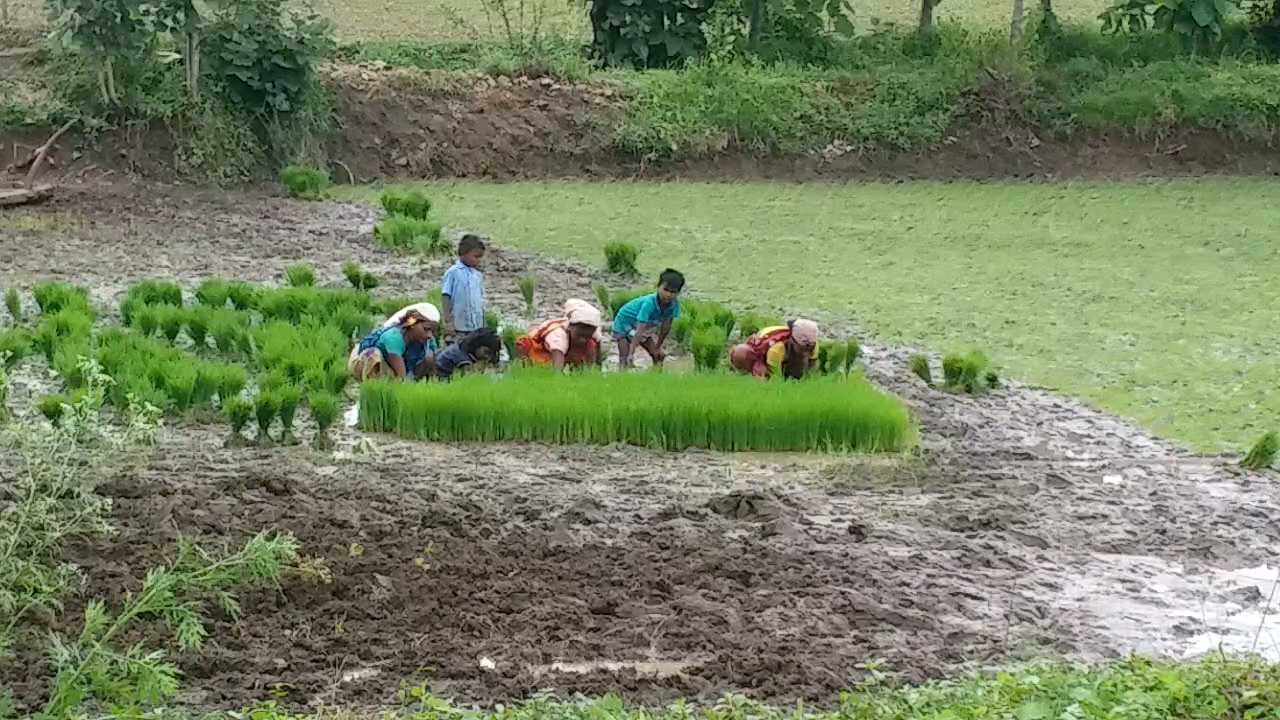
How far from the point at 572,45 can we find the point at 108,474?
534 inches

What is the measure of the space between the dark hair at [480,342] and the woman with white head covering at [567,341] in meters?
0.11

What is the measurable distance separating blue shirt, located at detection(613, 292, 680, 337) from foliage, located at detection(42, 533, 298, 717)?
11.3ft

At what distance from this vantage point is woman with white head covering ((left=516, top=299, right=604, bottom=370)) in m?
7.90

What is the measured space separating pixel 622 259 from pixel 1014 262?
287 cm

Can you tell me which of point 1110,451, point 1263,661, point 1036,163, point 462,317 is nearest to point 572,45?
point 1036,163

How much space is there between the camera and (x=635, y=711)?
4.03m

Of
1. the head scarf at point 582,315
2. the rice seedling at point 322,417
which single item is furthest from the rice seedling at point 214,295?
the rice seedling at point 322,417

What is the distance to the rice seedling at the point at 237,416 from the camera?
6.54 m

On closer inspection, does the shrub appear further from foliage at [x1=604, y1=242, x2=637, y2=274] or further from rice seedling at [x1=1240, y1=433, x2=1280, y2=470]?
rice seedling at [x1=1240, y1=433, x2=1280, y2=470]

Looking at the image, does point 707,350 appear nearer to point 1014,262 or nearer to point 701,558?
point 701,558

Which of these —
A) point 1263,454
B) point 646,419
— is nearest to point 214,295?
point 646,419

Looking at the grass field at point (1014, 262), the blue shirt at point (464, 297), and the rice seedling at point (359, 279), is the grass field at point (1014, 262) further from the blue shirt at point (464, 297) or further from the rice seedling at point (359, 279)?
the blue shirt at point (464, 297)

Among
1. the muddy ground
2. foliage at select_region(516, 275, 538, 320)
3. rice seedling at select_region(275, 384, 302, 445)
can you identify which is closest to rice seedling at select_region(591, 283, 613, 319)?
foliage at select_region(516, 275, 538, 320)

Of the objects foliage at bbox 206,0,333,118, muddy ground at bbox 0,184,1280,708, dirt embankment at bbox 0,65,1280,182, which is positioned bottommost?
muddy ground at bbox 0,184,1280,708
